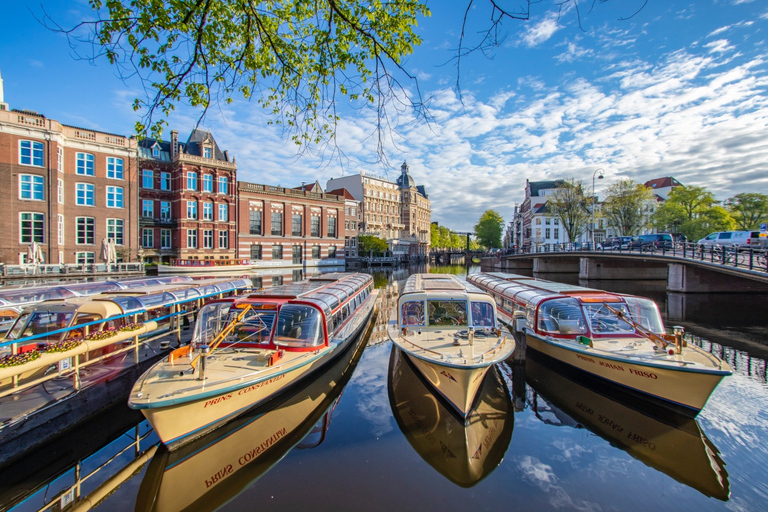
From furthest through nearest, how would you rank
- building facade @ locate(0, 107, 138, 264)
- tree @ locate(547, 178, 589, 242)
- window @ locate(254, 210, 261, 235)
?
tree @ locate(547, 178, 589, 242) < window @ locate(254, 210, 261, 235) < building facade @ locate(0, 107, 138, 264)

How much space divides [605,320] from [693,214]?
68.6 m

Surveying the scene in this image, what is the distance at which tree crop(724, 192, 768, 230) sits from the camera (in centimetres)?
5650

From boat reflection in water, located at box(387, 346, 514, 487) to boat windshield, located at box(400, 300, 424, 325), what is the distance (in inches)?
65.1

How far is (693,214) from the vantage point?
202ft

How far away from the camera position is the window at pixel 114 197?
39.6 m

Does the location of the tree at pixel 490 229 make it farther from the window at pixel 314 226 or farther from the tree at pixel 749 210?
the window at pixel 314 226

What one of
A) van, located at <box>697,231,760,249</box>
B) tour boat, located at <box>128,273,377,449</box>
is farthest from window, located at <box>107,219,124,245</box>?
van, located at <box>697,231,760,249</box>

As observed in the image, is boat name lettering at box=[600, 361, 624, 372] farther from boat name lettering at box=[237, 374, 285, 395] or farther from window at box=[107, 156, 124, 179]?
window at box=[107, 156, 124, 179]

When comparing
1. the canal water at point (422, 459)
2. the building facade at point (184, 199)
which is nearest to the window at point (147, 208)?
the building facade at point (184, 199)

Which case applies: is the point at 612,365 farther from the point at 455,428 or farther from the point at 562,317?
the point at 455,428

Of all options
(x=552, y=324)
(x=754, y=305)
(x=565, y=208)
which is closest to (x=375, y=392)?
(x=552, y=324)

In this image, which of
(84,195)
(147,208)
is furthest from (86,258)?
(147,208)

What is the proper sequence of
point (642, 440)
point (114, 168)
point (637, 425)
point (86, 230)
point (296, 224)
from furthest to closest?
1. point (296, 224)
2. point (114, 168)
3. point (86, 230)
4. point (637, 425)
5. point (642, 440)

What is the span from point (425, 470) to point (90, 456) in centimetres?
659
